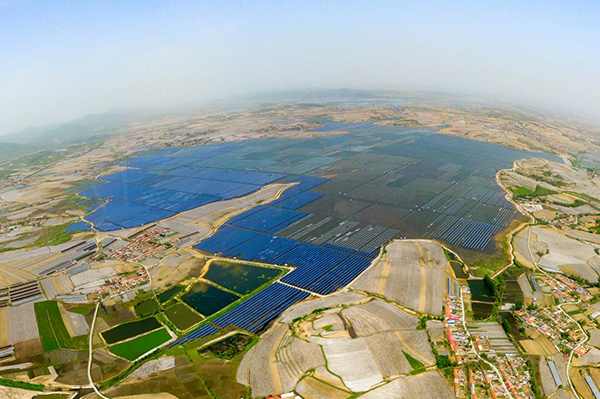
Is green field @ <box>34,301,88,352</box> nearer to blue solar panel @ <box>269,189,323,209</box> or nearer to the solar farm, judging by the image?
the solar farm

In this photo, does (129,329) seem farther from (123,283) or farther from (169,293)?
(123,283)

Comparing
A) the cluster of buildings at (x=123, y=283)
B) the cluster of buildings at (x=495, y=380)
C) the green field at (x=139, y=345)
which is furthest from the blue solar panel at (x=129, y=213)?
the cluster of buildings at (x=495, y=380)

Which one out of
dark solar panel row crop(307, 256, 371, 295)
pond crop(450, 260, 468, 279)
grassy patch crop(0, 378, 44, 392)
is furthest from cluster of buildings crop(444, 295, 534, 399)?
grassy patch crop(0, 378, 44, 392)

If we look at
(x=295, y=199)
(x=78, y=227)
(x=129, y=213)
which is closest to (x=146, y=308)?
(x=129, y=213)

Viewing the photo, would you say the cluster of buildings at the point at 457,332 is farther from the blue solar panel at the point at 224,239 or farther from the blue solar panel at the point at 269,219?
the blue solar panel at the point at 224,239

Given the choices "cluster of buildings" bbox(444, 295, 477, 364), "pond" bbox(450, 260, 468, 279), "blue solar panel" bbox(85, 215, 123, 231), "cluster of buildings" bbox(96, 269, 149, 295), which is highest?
"blue solar panel" bbox(85, 215, 123, 231)

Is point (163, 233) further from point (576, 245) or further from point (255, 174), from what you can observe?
point (576, 245)
